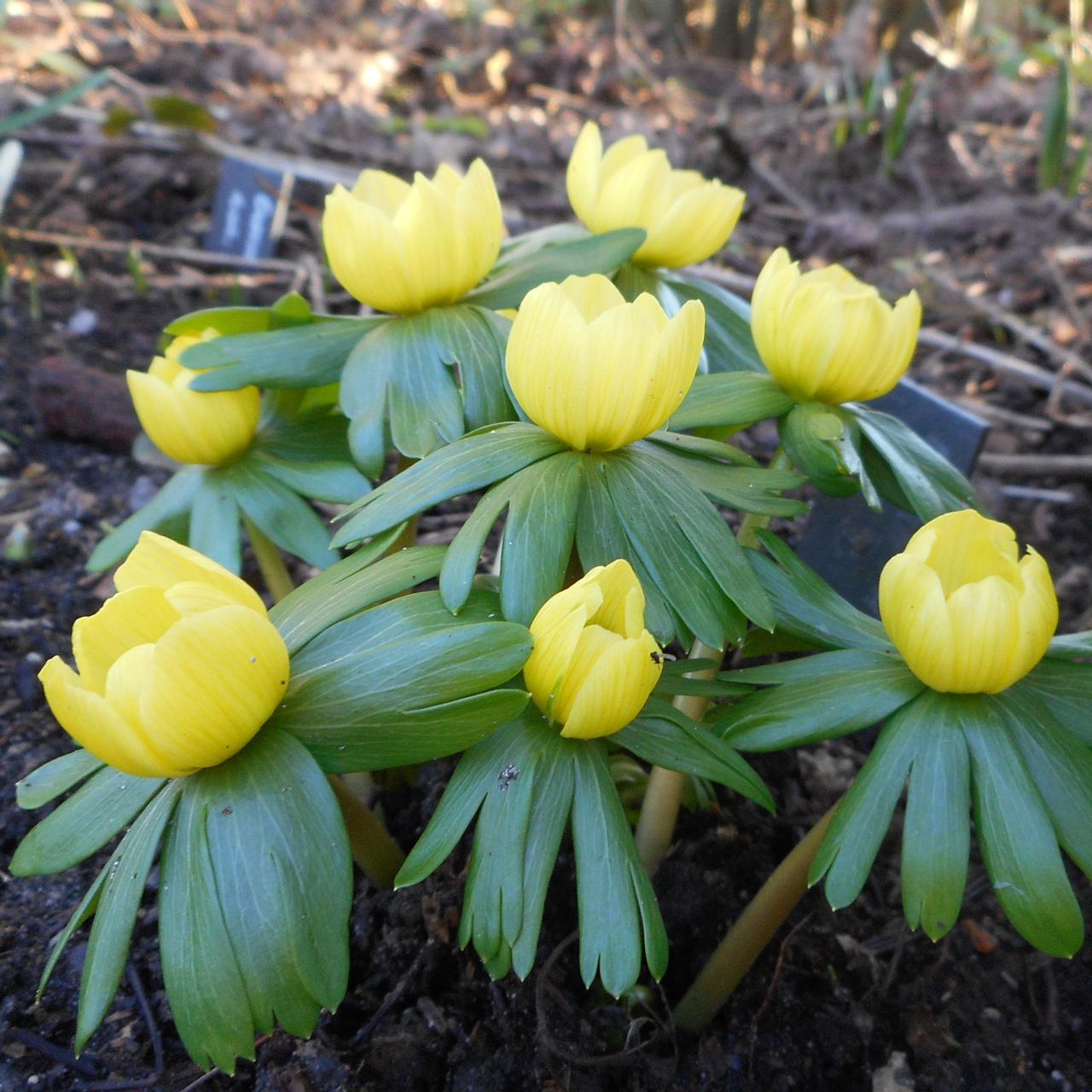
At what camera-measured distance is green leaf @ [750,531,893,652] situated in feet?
3.19

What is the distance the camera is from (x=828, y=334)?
104cm

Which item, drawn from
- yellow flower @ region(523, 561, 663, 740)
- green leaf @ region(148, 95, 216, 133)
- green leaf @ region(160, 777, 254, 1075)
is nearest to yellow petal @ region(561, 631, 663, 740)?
yellow flower @ region(523, 561, 663, 740)

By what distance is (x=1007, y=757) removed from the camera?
872 millimetres

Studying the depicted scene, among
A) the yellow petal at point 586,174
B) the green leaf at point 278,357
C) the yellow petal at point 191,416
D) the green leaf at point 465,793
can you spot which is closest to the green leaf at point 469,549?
the green leaf at point 465,793

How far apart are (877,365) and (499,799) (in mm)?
600

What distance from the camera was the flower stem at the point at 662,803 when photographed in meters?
1.20

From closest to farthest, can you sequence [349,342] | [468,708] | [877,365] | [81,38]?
[468,708] < [877,365] < [349,342] < [81,38]

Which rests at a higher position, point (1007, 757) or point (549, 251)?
point (549, 251)

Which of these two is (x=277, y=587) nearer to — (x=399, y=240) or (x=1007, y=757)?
(x=399, y=240)

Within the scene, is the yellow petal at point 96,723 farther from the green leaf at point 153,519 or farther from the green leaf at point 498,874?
the green leaf at point 153,519

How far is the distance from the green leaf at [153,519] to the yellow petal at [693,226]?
2.11 ft

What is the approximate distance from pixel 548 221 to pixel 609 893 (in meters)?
2.69

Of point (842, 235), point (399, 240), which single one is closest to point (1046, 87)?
point (842, 235)

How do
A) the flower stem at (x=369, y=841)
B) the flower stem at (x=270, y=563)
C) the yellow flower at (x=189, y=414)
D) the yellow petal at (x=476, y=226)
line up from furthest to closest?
the flower stem at (x=270, y=563) < the yellow flower at (x=189, y=414) < the yellow petal at (x=476, y=226) < the flower stem at (x=369, y=841)
